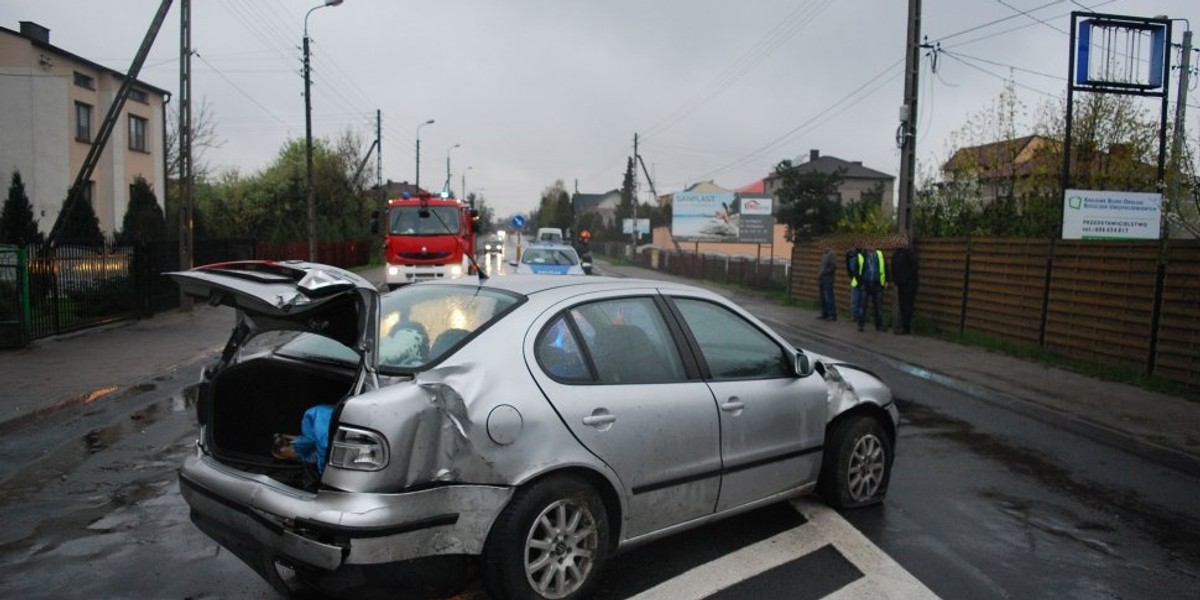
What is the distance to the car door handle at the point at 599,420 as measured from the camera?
374cm

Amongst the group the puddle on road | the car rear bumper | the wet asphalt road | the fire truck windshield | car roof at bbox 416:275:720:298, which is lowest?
the puddle on road

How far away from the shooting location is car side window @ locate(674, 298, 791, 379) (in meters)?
4.57

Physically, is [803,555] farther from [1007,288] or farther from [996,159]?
[996,159]

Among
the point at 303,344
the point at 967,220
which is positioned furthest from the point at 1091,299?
the point at 303,344

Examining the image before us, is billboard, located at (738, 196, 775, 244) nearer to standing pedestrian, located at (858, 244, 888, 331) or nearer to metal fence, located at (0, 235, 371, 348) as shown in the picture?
standing pedestrian, located at (858, 244, 888, 331)

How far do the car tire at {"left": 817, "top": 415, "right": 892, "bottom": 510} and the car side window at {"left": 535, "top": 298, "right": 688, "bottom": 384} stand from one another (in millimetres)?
1367

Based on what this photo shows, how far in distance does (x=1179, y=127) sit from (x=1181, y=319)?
10.2 meters

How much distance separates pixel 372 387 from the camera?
11.5 ft

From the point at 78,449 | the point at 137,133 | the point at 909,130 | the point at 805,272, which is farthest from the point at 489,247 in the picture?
the point at 137,133

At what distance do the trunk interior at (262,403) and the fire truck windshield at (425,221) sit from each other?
17.0 m

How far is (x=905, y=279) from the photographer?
16578 mm

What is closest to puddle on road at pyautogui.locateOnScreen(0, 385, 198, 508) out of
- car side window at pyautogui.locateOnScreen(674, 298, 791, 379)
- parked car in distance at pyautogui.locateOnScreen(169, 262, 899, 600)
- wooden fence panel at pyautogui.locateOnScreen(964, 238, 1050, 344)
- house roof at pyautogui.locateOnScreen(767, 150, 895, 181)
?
parked car in distance at pyautogui.locateOnScreen(169, 262, 899, 600)

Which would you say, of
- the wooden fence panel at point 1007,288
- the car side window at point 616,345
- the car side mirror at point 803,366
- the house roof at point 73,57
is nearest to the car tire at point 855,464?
the car side mirror at point 803,366

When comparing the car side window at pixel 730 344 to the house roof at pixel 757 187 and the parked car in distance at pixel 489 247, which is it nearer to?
the parked car in distance at pixel 489 247
